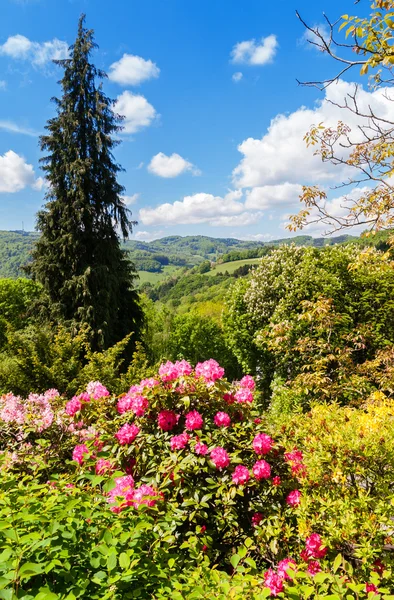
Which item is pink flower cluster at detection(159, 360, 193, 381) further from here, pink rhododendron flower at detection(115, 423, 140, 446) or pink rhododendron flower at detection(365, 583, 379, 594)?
pink rhododendron flower at detection(365, 583, 379, 594)

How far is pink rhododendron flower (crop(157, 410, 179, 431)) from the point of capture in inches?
124

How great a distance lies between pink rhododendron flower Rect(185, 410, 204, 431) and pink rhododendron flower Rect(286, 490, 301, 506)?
97 centimetres

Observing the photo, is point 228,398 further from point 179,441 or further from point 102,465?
point 102,465

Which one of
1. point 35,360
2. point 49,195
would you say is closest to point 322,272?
point 35,360

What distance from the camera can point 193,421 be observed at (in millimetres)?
3041

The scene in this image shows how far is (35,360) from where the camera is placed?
282 inches

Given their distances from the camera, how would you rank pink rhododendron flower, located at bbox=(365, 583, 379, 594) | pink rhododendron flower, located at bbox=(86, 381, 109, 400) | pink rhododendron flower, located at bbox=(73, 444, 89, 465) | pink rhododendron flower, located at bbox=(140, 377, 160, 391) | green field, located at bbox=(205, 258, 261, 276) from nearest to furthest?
1. pink rhododendron flower, located at bbox=(365, 583, 379, 594)
2. pink rhododendron flower, located at bbox=(73, 444, 89, 465)
3. pink rhododendron flower, located at bbox=(140, 377, 160, 391)
4. pink rhododendron flower, located at bbox=(86, 381, 109, 400)
5. green field, located at bbox=(205, 258, 261, 276)

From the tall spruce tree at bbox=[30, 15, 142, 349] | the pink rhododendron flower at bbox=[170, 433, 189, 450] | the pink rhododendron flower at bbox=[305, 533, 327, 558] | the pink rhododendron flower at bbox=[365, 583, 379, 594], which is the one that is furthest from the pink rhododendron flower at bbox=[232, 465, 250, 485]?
the tall spruce tree at bbox=[30, 15, 142, 349]

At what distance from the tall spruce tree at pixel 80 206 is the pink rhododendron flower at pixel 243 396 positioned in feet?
34.2

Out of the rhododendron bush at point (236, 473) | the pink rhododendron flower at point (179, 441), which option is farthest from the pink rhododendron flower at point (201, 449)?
the pink rhododendron flower at point (179, 441)

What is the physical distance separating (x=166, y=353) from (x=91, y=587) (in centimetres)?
2397

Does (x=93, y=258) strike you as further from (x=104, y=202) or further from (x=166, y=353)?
(x=166, y=353)

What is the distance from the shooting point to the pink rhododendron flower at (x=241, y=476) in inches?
109

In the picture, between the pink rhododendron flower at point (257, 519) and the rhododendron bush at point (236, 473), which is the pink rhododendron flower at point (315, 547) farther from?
the pink rhododendron flower at point (257, 519)
